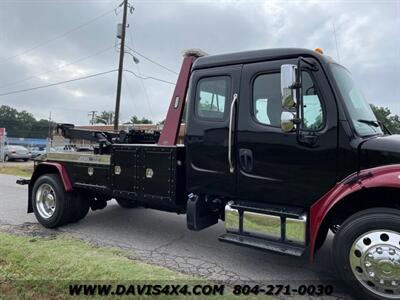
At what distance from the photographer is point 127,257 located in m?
4.86

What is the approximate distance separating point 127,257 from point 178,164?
139cm

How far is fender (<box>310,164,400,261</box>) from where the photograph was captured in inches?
135

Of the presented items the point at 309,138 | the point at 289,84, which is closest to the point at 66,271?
the point at 309,138

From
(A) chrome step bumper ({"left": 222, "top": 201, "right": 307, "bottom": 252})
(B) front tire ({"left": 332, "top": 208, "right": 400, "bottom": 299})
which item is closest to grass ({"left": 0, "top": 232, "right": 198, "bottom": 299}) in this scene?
(A) chrome step bumper ({"left": 222, "top": 201, "right": 307, "bottom": 252})

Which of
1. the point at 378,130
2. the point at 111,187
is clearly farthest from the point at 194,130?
the point at 378,130

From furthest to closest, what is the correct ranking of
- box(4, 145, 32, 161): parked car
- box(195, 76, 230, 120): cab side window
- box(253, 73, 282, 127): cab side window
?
box(4, 145, 32, 161): parked car
box(195, 76, 230, 120): cab side window
box(253, 73, 282, 127): cab side window

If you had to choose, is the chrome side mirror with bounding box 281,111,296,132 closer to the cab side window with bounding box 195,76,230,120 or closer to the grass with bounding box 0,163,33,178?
the cab side window with bounding box 195,76,230,120

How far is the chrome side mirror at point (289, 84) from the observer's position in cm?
363

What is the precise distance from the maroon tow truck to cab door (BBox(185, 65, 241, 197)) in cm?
1

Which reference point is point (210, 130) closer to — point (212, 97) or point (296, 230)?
point (212, 97)

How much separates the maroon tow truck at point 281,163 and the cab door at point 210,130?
0.5 inches

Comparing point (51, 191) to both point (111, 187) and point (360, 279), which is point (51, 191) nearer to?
point (111, 187)

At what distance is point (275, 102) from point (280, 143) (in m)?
0.47

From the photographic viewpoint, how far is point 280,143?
13.4 ft
